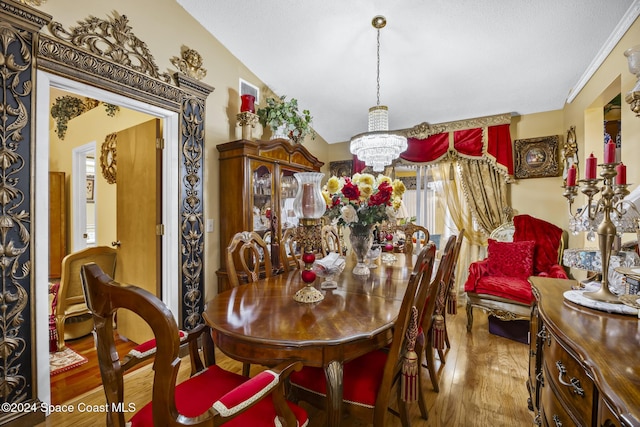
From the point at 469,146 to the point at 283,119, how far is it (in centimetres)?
239

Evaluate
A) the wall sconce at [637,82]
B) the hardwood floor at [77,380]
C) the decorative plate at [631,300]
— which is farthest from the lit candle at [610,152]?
the hardwood floor at [77,380]

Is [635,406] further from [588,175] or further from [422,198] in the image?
[422,198]

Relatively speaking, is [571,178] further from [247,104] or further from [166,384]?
[247,104]

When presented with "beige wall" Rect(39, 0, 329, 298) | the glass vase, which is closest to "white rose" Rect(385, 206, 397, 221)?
the glass vase

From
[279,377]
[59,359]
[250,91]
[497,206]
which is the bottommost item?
[59,359]

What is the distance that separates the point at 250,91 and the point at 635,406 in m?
3.53

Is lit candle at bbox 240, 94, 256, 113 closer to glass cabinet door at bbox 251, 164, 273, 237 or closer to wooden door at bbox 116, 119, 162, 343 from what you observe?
glass cabinet door at bbox 251, 164, 273, 237

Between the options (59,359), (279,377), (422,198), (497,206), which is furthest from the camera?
(422,198)

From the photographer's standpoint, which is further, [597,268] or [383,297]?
[383,297]

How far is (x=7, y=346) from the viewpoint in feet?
5.35

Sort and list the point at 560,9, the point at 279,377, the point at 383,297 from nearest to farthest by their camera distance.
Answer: the point at 279,377, the point at 383,297, the point at 560,9

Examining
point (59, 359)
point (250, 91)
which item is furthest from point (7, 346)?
point (250, 91)

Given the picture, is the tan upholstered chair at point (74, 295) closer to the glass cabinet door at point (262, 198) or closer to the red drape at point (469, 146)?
the glass cabinet door at point (262, 198)

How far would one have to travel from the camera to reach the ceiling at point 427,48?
2.32 m
